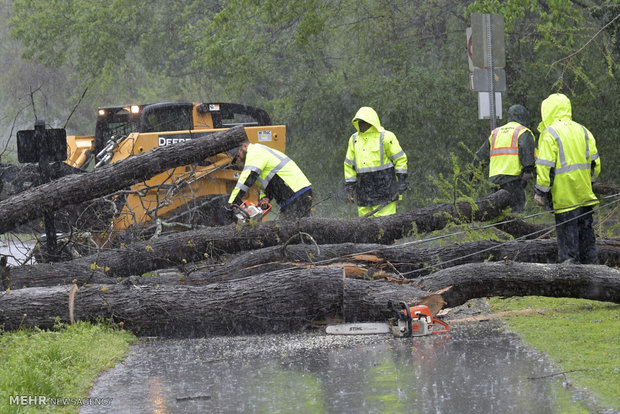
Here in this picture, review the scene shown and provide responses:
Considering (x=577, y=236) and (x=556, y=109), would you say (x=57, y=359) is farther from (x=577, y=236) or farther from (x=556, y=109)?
(x=556, y=109)

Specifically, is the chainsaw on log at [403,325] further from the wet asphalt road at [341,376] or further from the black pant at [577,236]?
the black pant at [577,236]

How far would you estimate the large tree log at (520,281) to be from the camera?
26.5 feet

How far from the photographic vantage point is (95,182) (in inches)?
373

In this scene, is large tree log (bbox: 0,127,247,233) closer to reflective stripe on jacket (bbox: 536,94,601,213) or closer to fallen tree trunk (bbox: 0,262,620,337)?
fallen tree trunk (bbox: 0,262,620,337)

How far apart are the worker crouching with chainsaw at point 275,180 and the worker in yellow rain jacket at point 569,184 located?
2785 mm

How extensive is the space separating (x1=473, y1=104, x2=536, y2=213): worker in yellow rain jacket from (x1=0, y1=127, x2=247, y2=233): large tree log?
137 inches

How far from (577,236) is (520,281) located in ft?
4.32

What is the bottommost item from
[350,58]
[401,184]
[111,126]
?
[401,184]

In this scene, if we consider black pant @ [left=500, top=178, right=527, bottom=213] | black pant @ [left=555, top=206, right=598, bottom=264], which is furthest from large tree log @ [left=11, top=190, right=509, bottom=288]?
black pant @ [left=555, top=206, right=598, bottom=264]

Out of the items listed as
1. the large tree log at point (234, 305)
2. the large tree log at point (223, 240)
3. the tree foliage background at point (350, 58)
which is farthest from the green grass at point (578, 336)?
the tree foliage background at point (350, 58)

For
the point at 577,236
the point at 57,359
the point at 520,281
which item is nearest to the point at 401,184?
the point at 577,236

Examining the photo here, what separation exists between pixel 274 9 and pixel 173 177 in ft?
21.1

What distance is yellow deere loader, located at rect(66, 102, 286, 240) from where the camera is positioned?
11461 mm

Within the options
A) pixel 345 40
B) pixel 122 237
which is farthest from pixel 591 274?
pixel 345 40
